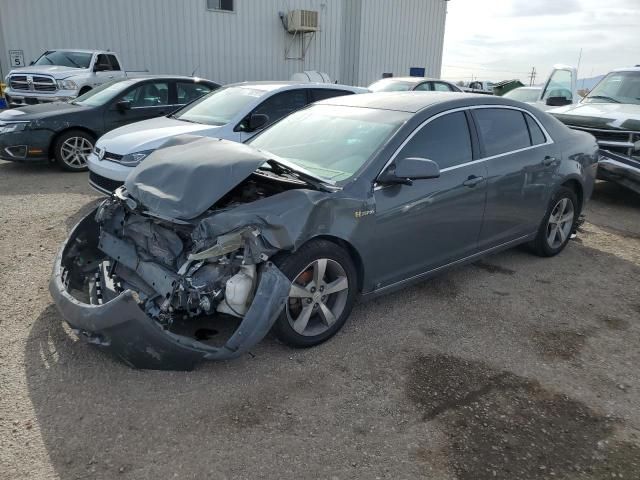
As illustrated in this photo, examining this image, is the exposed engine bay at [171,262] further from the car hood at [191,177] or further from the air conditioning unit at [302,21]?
the air conditioning unit at [302,21]

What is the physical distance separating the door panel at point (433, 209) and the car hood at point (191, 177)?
995 millimetres

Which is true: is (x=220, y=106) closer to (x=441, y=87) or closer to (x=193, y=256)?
(x=193, y=256)

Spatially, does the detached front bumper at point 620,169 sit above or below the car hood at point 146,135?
below

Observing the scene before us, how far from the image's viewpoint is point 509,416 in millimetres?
3004

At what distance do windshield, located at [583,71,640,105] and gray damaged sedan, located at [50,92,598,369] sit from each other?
5.15 meters

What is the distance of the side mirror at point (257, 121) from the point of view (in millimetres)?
6941

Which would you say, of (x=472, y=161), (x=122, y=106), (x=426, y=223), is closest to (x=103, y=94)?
(x=122, y=106)

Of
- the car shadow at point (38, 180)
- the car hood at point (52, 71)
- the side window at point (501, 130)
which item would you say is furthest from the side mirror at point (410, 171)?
the car hood at point (52, 71)

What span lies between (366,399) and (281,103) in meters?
5.20

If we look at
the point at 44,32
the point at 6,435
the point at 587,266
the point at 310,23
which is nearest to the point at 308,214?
the point at 6,435

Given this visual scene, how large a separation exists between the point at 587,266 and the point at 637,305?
0.94 m

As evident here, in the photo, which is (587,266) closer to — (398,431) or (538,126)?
(538,126)

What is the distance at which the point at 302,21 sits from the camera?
62.7 feet

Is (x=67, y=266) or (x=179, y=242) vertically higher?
(x=179, y=242)
